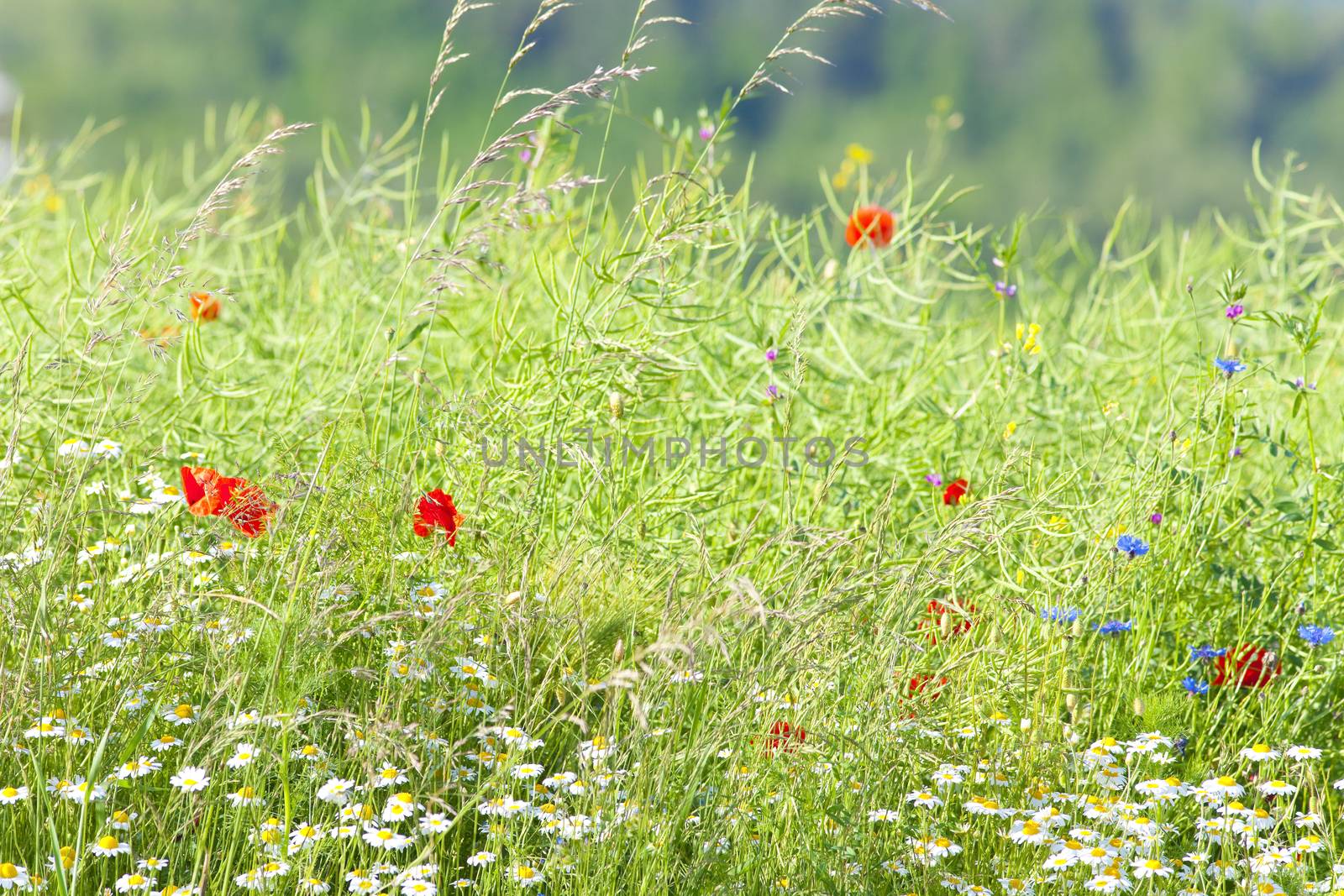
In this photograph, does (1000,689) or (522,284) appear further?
(522,284)

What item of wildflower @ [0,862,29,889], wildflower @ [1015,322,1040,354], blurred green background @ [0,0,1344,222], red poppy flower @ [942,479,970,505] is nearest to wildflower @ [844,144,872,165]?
wildflower @ [1015,322,1040,354]

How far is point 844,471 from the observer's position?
2.57 metres

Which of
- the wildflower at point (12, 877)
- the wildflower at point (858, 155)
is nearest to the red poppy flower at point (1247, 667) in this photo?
the wildflower at point (12, 877)

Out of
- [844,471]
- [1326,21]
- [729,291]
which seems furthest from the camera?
[1326,21]

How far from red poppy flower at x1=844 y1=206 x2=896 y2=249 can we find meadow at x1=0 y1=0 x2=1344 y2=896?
6 centimetres

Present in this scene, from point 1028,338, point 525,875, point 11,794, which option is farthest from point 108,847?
point 1028,338

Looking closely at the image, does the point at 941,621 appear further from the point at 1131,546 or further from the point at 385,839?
the point at 385,839

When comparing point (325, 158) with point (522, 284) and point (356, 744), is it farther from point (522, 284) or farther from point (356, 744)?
point (356, 744)

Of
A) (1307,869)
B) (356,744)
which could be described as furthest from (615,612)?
(1307,869)

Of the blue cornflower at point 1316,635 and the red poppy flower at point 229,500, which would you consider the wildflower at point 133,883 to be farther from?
the blue cornflower at point 1316,635

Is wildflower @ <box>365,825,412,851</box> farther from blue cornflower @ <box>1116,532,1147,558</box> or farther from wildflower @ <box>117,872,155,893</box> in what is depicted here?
blue cornflower @ <box>1116,532,1147,558</box>

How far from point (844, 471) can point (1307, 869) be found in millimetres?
1139

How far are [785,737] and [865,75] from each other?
8771 cm

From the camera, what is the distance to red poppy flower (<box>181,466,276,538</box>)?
1.82 metres
